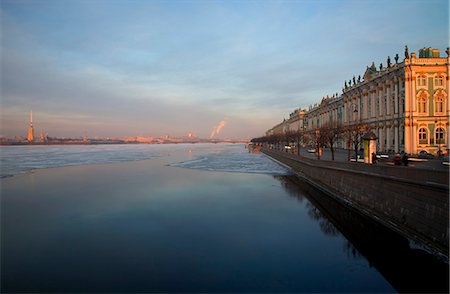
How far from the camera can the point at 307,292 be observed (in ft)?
30.5

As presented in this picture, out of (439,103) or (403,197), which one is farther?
(439,103)

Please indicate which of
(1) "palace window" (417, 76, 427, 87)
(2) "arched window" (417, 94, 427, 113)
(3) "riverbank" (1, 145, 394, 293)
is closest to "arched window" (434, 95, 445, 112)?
(2) "arched window" (417, 94, 427, 113)

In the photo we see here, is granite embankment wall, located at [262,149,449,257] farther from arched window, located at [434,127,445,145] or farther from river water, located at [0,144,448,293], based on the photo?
arched window, located at [434,127,445,145]

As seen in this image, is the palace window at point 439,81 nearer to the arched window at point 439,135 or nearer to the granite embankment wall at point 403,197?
the arched window at point 439,135

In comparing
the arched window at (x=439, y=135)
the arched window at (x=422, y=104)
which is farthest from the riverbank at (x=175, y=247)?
the arched window at (x=439, y=135)

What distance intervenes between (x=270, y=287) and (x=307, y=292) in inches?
45.0

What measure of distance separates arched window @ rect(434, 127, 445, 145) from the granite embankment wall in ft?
70.7

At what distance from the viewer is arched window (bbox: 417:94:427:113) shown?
35625 millimetres

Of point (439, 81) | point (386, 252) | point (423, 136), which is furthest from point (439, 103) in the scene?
point (386, 252)

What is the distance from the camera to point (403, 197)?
13336 millimetres

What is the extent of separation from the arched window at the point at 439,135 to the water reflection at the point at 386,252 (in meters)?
23.8

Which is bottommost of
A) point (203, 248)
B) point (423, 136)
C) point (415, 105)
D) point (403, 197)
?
point (203, 248)

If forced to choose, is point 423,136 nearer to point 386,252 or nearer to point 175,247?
point 386,252

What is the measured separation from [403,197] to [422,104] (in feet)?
92.4
